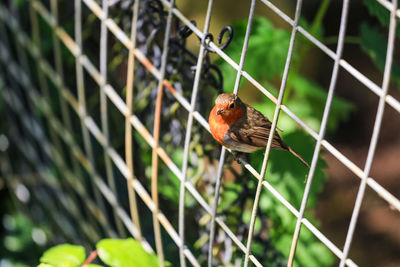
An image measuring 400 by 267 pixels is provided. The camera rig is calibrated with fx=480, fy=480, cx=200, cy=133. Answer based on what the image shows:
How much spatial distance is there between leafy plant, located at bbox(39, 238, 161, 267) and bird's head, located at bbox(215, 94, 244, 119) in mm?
374

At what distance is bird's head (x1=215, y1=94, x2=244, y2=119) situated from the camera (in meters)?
0.71

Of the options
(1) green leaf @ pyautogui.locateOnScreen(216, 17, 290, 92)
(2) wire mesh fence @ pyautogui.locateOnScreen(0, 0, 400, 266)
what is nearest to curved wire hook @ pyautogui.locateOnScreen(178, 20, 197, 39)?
(2) wire mesh fence @ pyautogui.locateOnScreen(0, 0, 400, 266)

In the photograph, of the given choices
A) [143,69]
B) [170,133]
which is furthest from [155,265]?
[143,69]

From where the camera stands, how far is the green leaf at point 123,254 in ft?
2.97

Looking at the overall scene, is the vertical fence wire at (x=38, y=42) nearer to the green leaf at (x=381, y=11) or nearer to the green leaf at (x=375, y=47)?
the green leaf at (x=375, y=47)

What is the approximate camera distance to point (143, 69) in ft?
3.58

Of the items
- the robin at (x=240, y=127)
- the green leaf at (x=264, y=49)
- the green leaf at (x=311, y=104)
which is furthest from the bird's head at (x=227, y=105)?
the green leaf at (x=311, y=104)

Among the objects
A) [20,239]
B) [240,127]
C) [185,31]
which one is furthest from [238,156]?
[20,239]

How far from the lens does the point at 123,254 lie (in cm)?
93

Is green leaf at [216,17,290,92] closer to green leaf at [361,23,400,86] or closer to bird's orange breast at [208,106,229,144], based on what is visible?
green leaf at [361,23,400,86]

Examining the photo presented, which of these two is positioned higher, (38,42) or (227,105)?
(38,42)

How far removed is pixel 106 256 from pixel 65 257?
8 cm

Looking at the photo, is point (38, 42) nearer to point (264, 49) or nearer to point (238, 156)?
point (264, 49)

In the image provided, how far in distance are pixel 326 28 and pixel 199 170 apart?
2354mm
